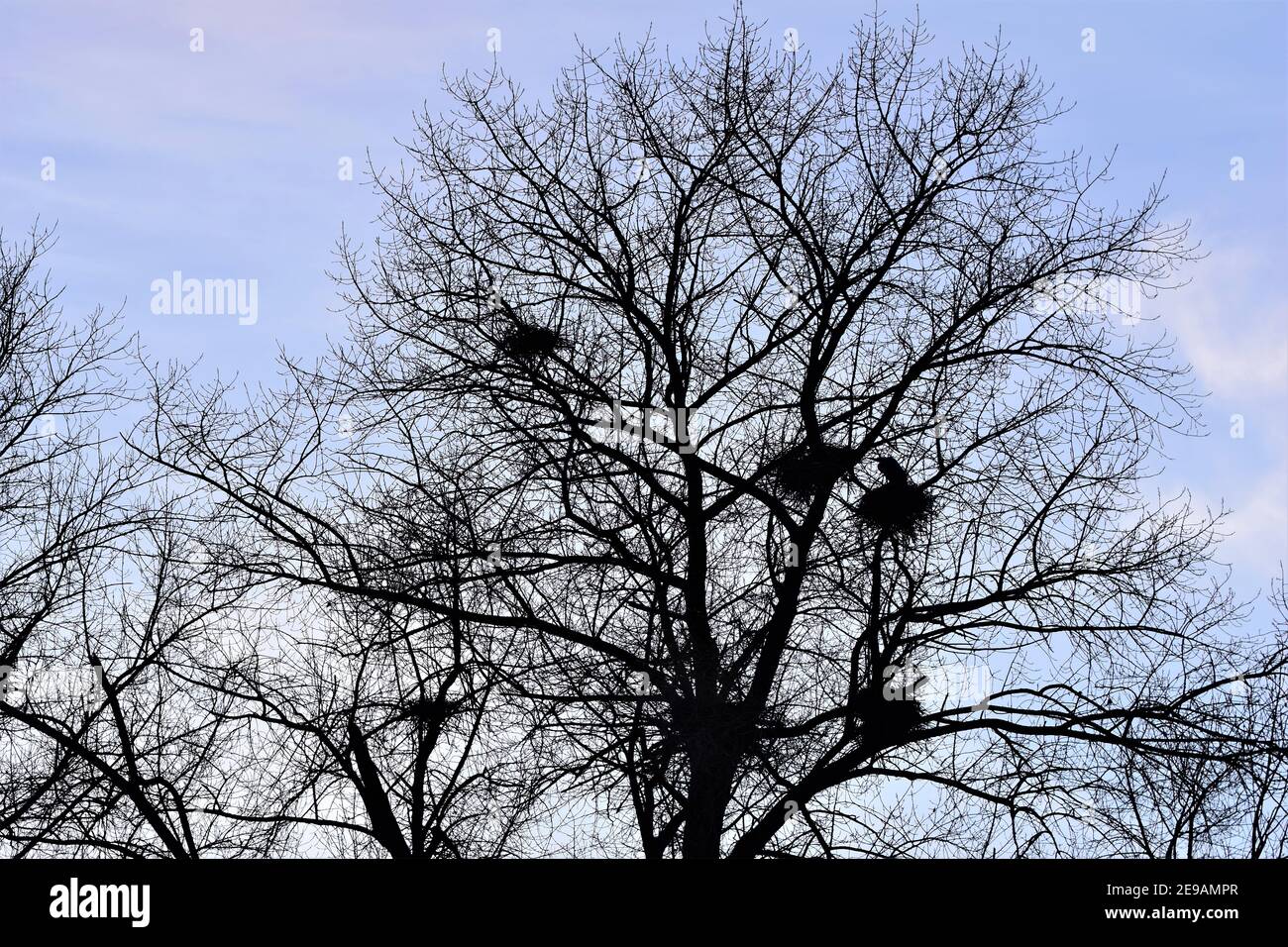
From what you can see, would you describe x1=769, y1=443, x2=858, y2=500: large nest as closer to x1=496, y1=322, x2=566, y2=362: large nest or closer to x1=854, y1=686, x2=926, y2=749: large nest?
x1=854, y1=686, x2=926, y2=749: large nest

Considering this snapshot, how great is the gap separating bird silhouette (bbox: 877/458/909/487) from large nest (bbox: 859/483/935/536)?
0.06 m

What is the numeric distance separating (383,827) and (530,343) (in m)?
4.24

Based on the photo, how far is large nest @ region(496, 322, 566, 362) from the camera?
10336 millimetres

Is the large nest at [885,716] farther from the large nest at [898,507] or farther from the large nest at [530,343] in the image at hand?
the large nest at [530,343]

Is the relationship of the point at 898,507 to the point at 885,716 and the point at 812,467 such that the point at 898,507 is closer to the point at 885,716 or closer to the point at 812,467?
the point at 812,467

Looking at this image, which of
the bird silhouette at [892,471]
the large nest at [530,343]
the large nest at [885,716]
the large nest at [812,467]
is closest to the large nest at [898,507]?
the bird silhouette at [892,471]

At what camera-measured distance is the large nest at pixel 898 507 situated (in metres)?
9.60

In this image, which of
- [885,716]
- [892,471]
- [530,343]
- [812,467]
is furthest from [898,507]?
[530,343]

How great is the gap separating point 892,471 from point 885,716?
6.44ft

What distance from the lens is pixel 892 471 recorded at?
974cm

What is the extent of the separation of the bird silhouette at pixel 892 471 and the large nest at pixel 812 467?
304mm

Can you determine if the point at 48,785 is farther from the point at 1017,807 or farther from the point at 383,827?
the point at 1017,807

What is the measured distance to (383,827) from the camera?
1020cm
